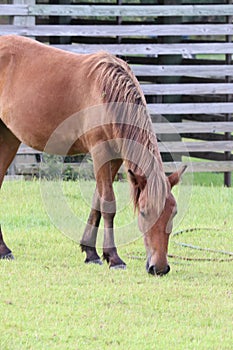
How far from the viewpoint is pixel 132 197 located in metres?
6.50

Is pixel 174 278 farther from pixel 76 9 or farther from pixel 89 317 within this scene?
pixel 76 9

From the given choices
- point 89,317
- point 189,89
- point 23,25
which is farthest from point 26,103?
point 189,89

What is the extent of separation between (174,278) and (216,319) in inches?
45.5

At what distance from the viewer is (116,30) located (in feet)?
38.5

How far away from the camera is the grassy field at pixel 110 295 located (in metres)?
5.01

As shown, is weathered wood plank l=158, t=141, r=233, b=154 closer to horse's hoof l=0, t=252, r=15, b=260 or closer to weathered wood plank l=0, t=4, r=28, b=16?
weathered wood plank l=0, t=4, r=28, b=16

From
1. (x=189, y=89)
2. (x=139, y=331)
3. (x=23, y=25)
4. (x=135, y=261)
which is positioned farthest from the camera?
(x=189, y=89)

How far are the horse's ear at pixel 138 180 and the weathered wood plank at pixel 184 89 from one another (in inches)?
212

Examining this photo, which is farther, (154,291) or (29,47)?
(29,47)

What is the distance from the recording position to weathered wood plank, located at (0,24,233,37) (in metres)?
11.2

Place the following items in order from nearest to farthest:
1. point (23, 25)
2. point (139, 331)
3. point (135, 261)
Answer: point (139, 331)
point (135, 261)
point (23, 25)

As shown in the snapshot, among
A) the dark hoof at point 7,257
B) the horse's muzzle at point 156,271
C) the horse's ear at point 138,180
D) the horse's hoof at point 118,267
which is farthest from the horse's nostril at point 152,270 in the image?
the dark hoof at point 7,257

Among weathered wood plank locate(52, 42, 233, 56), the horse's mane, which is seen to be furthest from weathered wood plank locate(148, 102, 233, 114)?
the horse's mane

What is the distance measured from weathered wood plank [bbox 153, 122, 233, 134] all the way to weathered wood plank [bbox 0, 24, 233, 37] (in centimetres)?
119
